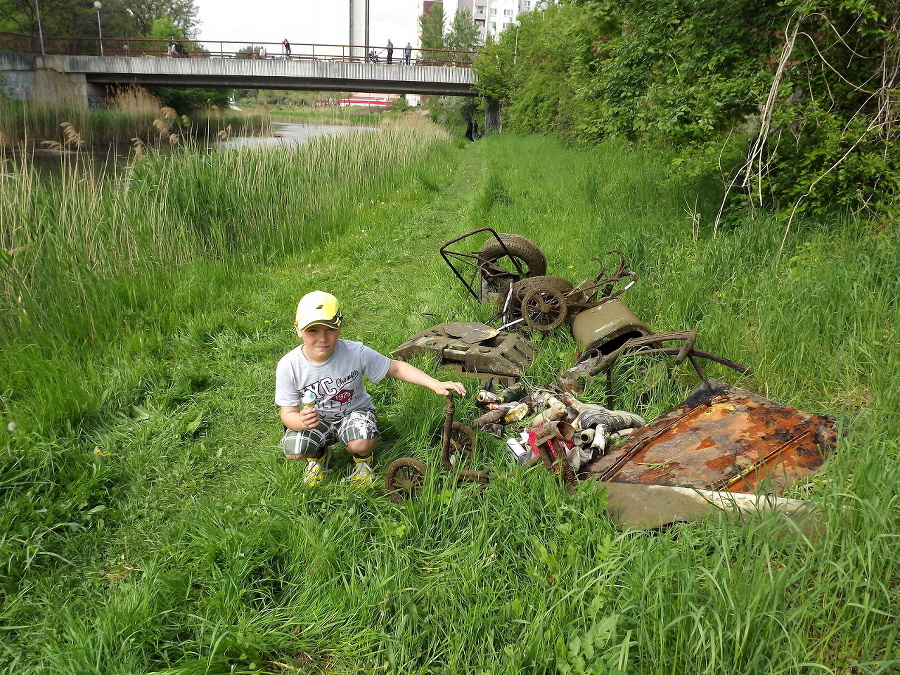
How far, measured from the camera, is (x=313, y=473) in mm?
3156

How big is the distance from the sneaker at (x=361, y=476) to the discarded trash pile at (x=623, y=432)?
0.55 ft

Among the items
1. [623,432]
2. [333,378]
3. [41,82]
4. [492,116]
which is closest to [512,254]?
[623,432]

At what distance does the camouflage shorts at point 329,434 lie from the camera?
3162mm

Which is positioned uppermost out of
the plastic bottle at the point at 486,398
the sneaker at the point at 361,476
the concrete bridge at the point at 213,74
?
the concrete bridge at the point at 213,74

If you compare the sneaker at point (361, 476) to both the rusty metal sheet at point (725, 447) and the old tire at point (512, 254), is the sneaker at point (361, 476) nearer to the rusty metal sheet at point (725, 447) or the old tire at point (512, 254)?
the rusty metal sheet at point (725, 447)

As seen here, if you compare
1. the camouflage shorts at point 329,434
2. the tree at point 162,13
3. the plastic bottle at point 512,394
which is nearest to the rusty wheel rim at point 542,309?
the plastic bottle at point 512,394

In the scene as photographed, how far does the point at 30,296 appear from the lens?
4867 millimetres

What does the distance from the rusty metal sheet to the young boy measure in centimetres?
99

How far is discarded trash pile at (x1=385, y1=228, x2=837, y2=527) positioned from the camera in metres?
2.54

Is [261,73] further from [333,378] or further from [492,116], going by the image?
[333,378]

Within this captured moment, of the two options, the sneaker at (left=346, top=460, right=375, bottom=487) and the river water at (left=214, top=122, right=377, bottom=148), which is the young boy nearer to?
the sneaker at (left=346, top=460, right=375, bottom=487)

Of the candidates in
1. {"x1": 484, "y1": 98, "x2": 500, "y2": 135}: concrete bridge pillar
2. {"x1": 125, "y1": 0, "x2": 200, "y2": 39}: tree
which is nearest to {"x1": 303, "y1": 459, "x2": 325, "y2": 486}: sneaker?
{"x1": 484, "y1": 98, "x2": 500, "y2": 135}: concrete bridge pillar

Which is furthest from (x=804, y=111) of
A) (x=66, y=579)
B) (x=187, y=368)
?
(x=66, y=579)

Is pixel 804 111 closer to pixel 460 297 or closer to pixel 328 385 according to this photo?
pixel 460 297
